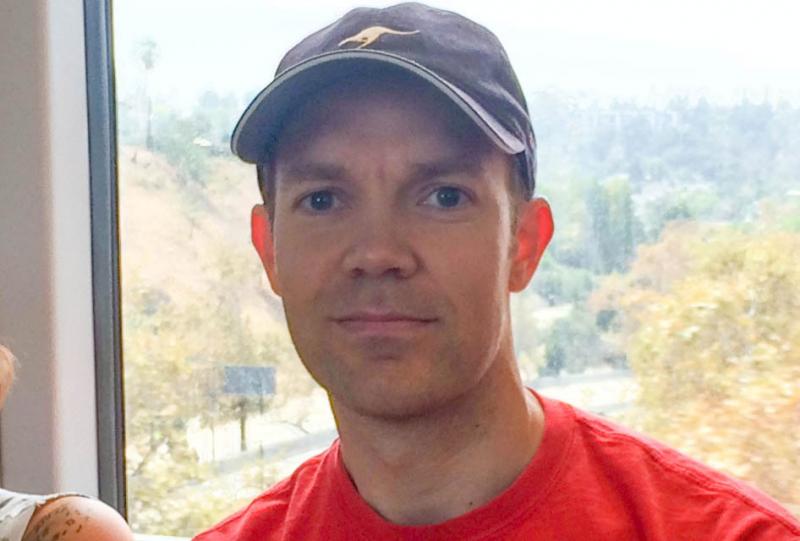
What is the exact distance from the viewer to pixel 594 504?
0.88m

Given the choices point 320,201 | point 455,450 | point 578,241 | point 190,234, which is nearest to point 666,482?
point 455,450

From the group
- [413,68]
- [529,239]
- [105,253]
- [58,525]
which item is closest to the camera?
[413,68]

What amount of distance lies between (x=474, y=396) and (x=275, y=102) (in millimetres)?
343

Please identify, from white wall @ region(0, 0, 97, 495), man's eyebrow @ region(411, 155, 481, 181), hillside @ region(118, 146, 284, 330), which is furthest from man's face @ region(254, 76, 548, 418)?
white wall @ region(0, 0, 97, 495)

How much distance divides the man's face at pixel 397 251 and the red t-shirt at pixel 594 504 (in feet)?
0.40

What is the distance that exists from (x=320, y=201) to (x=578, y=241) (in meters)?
0.66

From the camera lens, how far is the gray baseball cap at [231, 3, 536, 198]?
2.79 ft

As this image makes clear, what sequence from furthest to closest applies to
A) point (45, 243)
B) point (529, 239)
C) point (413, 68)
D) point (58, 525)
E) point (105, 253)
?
point (105, 253) → point (45, 243) → point (58, 525) → point (529, 239) → point (413, 68)

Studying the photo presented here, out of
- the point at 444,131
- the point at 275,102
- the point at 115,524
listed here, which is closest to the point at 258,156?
the point at 275,102

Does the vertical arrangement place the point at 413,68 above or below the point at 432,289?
above

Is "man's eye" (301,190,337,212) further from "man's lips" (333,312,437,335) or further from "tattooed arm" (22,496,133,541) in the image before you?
"tattooed arm" (22,496,133,541)

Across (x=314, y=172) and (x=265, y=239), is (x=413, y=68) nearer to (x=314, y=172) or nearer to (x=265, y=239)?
(x=314, y=172)

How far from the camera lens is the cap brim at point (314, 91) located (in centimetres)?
84

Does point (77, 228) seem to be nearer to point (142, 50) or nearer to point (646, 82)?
point (142, 50)
